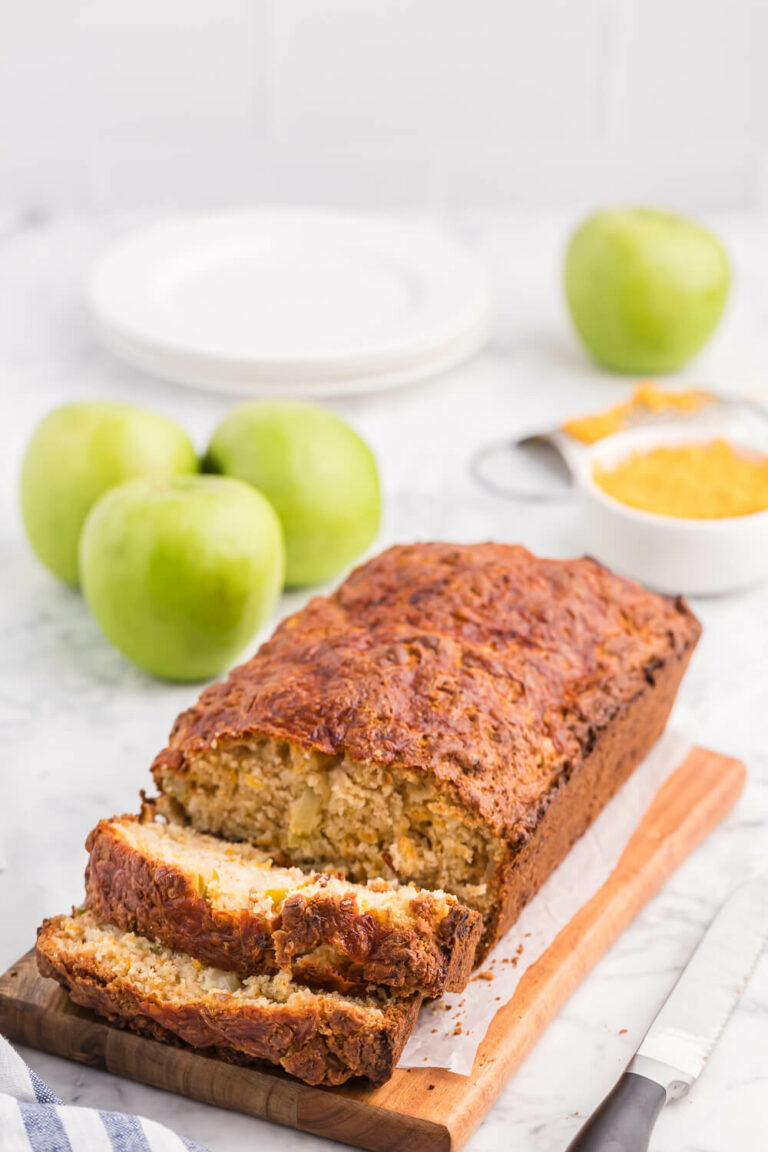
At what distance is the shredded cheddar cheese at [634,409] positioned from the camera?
163 inches

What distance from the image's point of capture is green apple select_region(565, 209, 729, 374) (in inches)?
176

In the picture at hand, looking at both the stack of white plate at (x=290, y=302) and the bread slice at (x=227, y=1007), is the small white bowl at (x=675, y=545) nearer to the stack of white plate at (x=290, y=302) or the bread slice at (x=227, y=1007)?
the stack of white plate at (x=290, y=302)

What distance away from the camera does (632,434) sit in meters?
3.86

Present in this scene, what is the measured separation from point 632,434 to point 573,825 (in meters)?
1.59

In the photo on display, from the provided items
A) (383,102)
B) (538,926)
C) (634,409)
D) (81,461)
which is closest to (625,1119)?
(538,926)

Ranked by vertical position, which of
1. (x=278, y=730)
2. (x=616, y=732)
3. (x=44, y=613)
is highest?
(x=278, y=730)

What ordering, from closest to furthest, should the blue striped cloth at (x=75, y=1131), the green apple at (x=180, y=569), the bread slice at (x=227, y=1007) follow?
1. the blue striped cloth at (x=75, y=1131)
2. the bread slice at (x=227, y=1007)
3. the green apple at (x=180, y=569)

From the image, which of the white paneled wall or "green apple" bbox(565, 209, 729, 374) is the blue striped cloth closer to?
"green apple" bbox(565, 209, 729, 374)

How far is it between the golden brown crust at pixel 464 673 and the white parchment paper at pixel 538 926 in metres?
0.23

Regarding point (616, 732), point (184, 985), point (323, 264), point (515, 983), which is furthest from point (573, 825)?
point (323, 264)

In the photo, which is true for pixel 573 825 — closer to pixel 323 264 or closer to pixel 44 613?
pixel 44 613

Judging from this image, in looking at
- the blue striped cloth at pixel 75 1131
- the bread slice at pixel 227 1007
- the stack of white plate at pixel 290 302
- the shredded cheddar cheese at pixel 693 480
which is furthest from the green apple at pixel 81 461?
the blue striped cloth at pixel 75 1131

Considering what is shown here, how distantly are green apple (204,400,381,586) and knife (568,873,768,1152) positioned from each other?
1403 millimetres

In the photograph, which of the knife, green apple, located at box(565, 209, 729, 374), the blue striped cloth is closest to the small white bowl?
green apple, located at box(565, 209, 729, 374)
